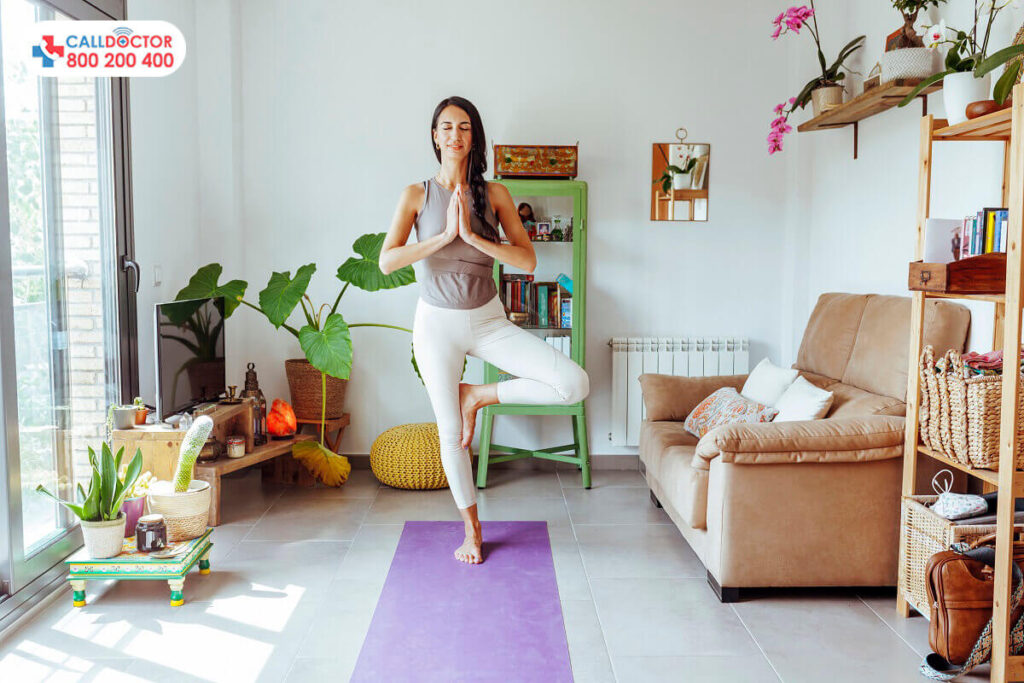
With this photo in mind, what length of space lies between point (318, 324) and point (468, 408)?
5.22ft

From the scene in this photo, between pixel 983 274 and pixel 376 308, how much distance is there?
320cm

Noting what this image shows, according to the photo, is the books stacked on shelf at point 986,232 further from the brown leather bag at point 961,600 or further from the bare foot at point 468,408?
the bare foot at point 468,408

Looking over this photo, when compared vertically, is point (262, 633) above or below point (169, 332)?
below

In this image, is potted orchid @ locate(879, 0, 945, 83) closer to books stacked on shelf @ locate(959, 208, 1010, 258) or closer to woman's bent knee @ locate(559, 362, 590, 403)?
books stacked on shelf @ locate(959, 208, 1010, 258)

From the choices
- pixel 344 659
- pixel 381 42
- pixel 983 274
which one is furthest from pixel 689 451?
pixel 381 42

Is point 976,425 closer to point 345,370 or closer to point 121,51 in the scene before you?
point 345,370

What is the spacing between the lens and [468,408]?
10.7 ft

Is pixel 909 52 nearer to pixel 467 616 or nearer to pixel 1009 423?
pixel 1009 423

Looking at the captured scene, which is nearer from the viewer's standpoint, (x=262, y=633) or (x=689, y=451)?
(x=262, y=633)

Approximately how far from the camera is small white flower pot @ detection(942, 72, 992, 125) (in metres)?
2.53

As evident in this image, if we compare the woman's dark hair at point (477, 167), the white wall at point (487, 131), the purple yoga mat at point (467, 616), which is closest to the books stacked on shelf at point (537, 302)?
the white wall at point (487, 131)

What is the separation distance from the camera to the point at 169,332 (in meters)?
3.64

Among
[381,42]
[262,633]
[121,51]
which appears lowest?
[262,633]

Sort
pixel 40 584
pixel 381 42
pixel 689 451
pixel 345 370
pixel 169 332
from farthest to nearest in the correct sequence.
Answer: pixel 381 42 < pixel 345 370 < pixel 169 332 < pixel 689 451 < pixel 40 584
